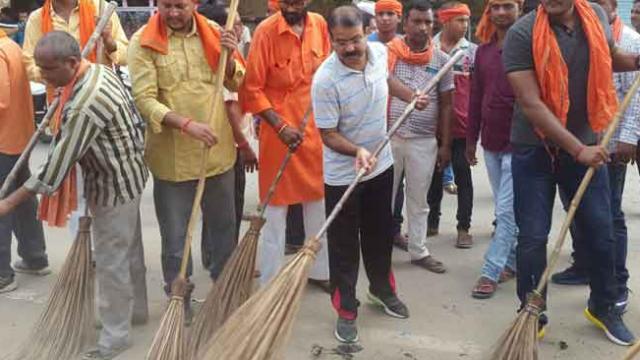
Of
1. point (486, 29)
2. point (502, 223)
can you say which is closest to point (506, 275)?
point (502, 223)

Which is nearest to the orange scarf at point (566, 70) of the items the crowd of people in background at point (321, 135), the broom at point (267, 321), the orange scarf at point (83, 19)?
the crowd of people in background at point (321, 135)

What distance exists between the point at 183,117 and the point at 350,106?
32.0 inches

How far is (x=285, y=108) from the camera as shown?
160 inches

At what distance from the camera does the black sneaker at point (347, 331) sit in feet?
12.0

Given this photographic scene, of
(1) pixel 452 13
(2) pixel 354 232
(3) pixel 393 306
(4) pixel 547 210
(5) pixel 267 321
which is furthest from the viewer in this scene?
(1) pixel 452 13

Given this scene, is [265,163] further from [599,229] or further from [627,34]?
[627,34]

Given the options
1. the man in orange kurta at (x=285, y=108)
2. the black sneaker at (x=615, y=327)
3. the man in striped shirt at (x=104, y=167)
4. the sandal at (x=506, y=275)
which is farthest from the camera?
the sandal at (x=506, y=275)

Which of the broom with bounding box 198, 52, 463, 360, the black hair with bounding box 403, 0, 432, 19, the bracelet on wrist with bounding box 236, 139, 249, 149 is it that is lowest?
the broom with bounding box 198, 52, 463, 360

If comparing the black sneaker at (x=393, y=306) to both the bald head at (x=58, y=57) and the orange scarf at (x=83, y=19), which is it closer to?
the bald head at (x=58, y=57)

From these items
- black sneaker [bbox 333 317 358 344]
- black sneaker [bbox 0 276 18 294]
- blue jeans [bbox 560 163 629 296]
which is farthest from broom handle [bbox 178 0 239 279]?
blue jeans [bbox 560 163 629 296]

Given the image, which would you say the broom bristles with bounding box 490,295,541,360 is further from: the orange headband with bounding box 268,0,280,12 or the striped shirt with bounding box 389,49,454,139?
the orange headband with bounding box 268,0,280,12

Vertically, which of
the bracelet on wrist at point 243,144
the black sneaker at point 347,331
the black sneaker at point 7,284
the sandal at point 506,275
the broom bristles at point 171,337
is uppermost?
the bracelet on wrist at point 243,144

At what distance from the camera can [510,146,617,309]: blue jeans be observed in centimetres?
341

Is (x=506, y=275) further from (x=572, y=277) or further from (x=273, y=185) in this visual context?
(x=273, y=185)
